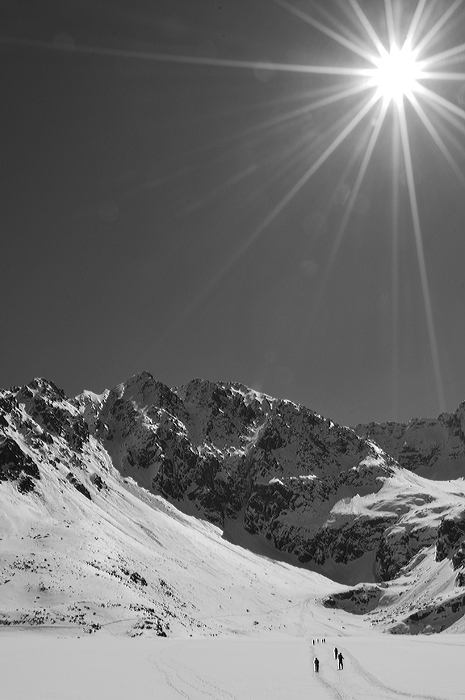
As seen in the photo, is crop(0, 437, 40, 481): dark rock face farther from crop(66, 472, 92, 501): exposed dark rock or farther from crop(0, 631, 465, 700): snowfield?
crop(0, 631, 465, 700): snowfield

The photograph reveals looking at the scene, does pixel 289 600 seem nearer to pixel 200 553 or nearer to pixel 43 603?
pixel 200 553

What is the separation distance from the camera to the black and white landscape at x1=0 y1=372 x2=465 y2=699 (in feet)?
98.2

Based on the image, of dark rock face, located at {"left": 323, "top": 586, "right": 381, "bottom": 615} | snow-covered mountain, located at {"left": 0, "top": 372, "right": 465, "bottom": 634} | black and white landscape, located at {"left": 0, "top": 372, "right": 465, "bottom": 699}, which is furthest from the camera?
dark rock face, located at {"left": 323, "top": 586, "right": 381, "bottom": 615}

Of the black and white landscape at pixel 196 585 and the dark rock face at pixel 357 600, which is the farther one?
the dark rock face at pixel 357 600

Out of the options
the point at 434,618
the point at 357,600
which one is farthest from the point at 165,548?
the point at 434,618

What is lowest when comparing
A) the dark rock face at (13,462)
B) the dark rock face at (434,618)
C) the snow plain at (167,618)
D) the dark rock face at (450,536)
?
the snow plain at (167,618)

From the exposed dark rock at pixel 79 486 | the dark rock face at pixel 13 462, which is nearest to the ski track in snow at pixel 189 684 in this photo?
the dark rock face at pixel 13 462

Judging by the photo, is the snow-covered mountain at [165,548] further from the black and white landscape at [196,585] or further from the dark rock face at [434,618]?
the black and white landscape at [196,585]

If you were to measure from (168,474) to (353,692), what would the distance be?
594 ft

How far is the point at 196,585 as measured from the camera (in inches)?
3942

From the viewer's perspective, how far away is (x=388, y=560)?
159m

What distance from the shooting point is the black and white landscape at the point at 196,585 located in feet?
98.2

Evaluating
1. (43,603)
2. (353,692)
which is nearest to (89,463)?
(43,603)

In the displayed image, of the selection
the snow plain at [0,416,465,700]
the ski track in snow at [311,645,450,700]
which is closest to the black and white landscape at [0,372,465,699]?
the ski track in snow at [311,645,450,700]
